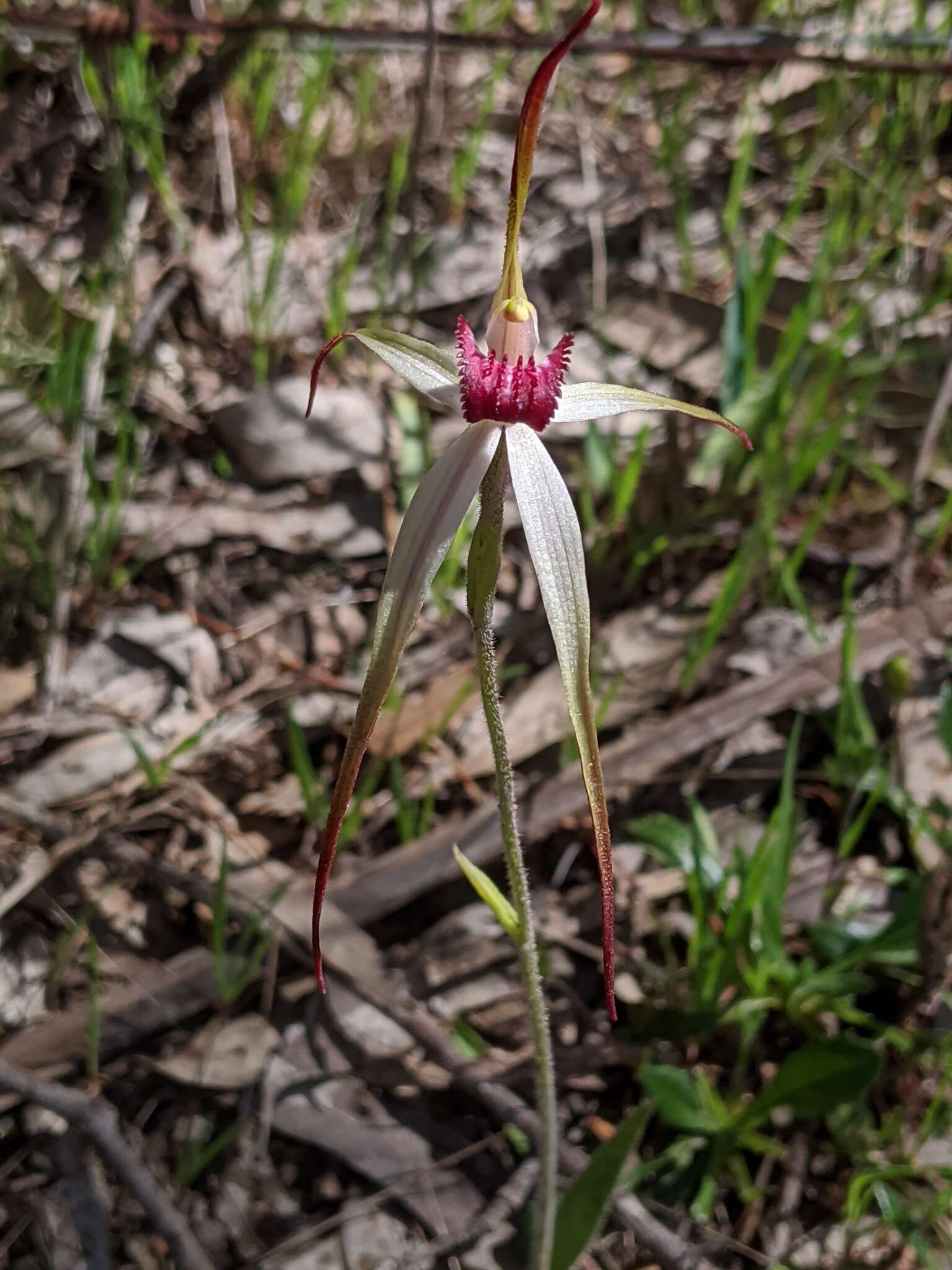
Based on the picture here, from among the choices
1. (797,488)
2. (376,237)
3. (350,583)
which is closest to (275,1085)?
(350,583)

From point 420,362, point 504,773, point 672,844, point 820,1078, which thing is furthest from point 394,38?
point 820,1078

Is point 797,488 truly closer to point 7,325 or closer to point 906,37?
point 906,37

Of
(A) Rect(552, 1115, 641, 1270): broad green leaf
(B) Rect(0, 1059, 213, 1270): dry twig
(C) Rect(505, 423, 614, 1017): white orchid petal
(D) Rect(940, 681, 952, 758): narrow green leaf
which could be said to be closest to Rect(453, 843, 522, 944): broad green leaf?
(C) Rect(505, 423, 614, 1017): white orchid petal

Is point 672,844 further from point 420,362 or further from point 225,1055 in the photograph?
point 420,362

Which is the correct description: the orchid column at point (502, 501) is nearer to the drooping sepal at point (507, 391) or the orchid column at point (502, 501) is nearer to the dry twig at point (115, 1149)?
the drooping sepal at point (507, 391)

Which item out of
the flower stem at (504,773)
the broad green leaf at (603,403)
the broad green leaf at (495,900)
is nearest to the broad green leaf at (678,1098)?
the flower stem at (504,773)
